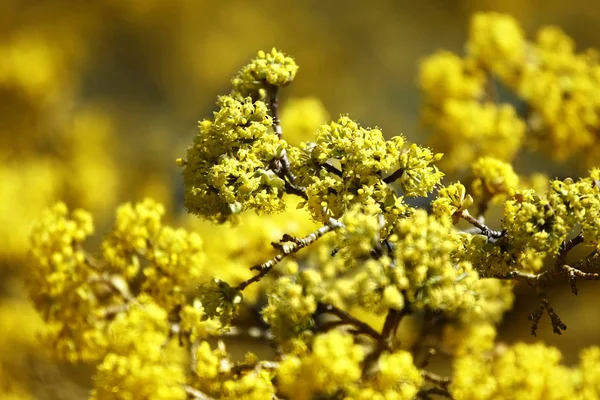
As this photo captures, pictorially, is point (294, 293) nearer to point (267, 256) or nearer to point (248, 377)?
point (248, 377)

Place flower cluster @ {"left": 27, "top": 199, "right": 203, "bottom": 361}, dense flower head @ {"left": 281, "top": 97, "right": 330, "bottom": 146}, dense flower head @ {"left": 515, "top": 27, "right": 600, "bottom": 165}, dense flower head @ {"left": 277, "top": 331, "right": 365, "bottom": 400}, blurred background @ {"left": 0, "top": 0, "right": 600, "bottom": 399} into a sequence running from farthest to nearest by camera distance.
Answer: blurred background @ {"left": 0, "top": 0, "right": 600, "bottom": 399} → dense flower head @ {"left": 281, "top": 97, "right": 330, "bottom": 146} → dense flower head @ {"left": 515, "top": 27, "right": 600, "bottom": 165} → flower cluster @ {"left": 27, "top": 199, "right": 203, "bottom": 361} → dense flower head @ {"left": 277, "top": 331, "right": 365, "bottom": 400}

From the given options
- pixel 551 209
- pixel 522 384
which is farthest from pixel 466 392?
pixel 551 209

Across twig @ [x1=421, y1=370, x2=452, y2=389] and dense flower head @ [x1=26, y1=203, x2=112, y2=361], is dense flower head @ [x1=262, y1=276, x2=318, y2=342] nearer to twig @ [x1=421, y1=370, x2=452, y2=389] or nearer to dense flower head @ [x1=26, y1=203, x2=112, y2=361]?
twig @ [x1=421, y1=370, x2=452, y2=389]

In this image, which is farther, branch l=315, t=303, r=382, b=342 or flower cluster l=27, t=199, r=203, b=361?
flower cluster l=27, t=199, r=203, b=361

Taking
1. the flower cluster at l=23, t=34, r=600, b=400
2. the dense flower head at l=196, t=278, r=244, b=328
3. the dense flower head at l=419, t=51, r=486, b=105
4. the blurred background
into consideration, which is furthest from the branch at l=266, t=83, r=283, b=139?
the blurred background

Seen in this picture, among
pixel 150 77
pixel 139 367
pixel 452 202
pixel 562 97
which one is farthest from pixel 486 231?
pixel 150 77

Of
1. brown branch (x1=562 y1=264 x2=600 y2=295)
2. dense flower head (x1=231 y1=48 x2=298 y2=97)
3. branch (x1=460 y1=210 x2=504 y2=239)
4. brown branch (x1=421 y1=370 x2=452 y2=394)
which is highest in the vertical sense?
dense flower head (x1=231 y1=48 x2=298 y2=97)

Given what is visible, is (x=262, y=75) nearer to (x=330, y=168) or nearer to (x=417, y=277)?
(x=330, y=168)

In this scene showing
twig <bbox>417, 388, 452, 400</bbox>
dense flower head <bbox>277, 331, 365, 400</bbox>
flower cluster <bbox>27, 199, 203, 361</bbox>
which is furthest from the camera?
flower cluster <bbox>27, 199, 203, 361</bbox>
